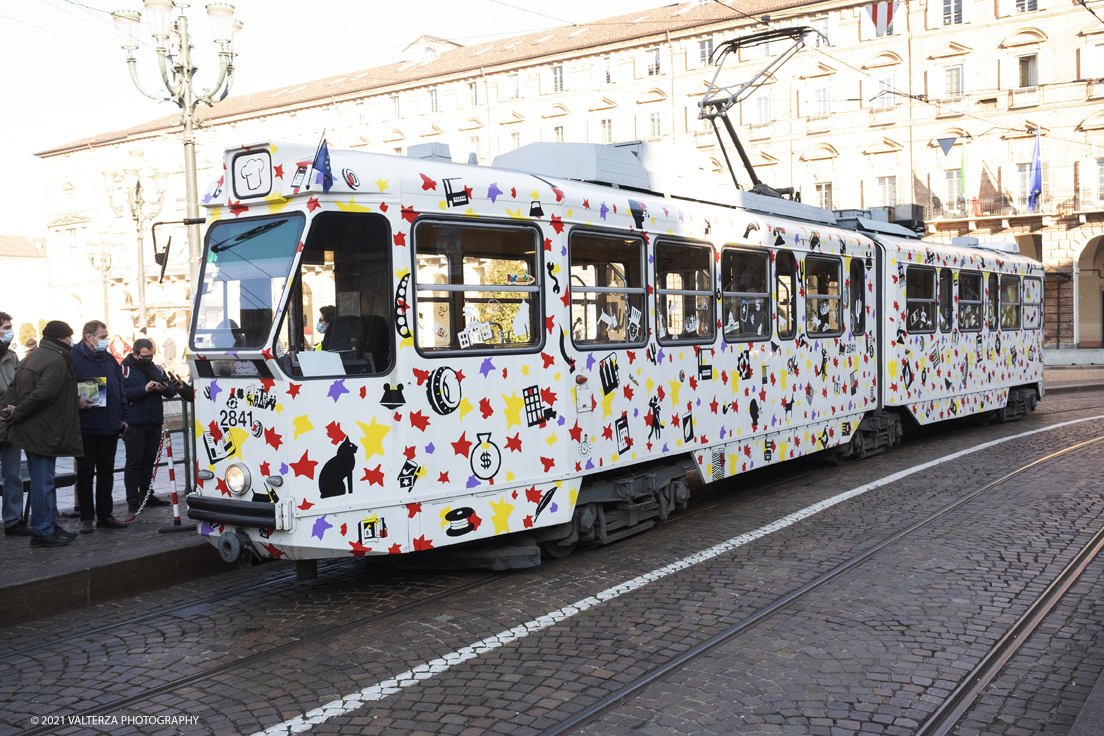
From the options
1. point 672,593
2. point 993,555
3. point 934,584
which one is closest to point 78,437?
point 672,593

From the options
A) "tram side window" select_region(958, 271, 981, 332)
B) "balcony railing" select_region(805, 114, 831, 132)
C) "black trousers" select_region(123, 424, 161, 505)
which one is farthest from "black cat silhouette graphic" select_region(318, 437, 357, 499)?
"balcony railing" select_region(805, 114, 831, 132)

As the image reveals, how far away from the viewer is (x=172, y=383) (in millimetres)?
8555

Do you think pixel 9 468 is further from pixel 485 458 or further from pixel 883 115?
pixel 883 115

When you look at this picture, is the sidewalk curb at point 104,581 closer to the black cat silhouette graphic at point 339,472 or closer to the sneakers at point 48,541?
the sneakers at point 48,541

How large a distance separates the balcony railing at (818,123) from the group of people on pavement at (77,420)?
38.8m

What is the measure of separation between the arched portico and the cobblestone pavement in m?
36.6

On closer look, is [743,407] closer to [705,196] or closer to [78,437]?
[705,196]

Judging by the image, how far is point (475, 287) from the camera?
6.54 meters

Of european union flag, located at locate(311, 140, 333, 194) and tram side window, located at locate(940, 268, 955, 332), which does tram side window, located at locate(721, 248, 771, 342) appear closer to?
european union flag, located at locate(311, 140, 333, 194)

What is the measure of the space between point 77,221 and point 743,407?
230ft

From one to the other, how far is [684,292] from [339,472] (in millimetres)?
3711

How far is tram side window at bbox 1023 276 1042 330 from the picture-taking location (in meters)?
16.8

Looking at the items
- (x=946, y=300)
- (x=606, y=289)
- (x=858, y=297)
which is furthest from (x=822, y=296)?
(x=606, y=289)

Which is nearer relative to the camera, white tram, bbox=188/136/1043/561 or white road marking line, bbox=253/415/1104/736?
white road marking line, bbox=253/415/1104/736
